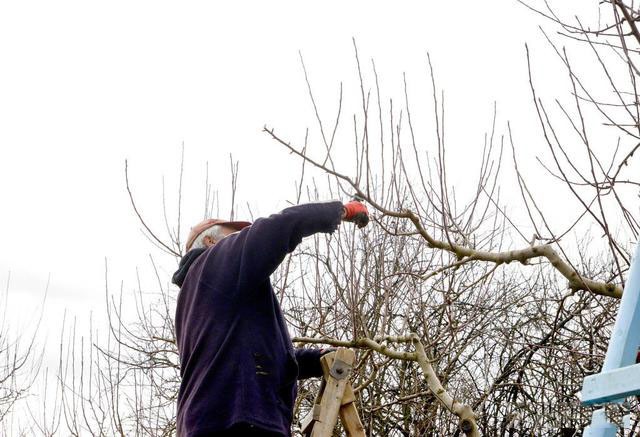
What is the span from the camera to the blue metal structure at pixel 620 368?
1.38 meters

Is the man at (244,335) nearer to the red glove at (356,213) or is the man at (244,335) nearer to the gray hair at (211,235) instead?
the red glove at (356,213)

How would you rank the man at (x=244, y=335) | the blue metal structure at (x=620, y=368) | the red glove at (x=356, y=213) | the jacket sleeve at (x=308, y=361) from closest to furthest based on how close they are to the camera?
the blue metal structure at (x=620, y=368) → the man at (x=244, y=335) → the red glove at (x=356, y=213) → the jacket sleeve at (x=308, y=361)

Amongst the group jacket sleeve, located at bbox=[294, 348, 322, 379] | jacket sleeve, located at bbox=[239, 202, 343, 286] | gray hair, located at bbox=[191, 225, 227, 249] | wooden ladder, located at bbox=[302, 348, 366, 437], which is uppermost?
gray hair, located at bbox=[191, 225, 227, 249]

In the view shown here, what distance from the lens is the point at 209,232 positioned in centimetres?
335

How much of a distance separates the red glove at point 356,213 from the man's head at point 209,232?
1.81 feet

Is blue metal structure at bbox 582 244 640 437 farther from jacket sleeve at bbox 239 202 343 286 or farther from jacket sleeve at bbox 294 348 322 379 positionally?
jacket sleeve at bbox 294 348 322 379

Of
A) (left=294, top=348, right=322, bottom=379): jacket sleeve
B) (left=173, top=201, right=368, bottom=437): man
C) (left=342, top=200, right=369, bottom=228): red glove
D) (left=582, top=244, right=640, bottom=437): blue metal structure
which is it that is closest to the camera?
(left=582, top=244, right=640, bottom=437): blue metal structure

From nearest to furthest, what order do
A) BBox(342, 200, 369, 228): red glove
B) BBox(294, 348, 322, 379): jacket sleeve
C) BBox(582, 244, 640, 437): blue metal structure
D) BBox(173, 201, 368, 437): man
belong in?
BBox(582, 244, 640, 437): blue metal structure, BBox(173, 201, 368, 437): man, BBox(342, 200, 369, 228): red glove, BBox(294, 348, 322, 379): jacket sleeve

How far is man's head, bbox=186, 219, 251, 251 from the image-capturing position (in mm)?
3340

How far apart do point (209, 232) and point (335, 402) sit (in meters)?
0.84

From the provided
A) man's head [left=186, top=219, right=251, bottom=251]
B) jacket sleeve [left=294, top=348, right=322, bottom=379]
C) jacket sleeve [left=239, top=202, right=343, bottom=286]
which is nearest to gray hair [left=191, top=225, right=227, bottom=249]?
man's head [left=186, top=219, right=251, bottom=251]

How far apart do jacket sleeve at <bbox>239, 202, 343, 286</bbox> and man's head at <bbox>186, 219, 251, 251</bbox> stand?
0.41 meters

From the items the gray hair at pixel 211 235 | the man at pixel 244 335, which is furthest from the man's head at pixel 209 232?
the man at pixel 244 335

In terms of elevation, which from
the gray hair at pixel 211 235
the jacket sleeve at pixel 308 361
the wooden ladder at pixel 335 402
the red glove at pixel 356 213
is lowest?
the wooden ladder at pixel 335 402
